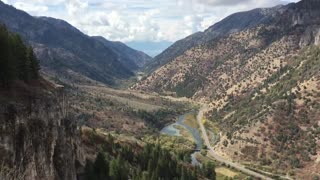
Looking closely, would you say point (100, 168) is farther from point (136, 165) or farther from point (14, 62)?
point (14, 62)

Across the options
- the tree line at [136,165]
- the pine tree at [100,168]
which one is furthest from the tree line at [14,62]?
the tree line at [136,165]

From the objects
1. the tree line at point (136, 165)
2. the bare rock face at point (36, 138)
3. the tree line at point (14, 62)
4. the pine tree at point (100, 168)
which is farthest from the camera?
the tree line at point (136, 165)

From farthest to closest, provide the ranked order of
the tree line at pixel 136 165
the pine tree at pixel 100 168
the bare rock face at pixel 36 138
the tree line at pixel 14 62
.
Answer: the tree line at pixel 136 165, the pine tree at pixel 100 168, the tree line at pixel 14 62, the bare rock face at pixel 36 138

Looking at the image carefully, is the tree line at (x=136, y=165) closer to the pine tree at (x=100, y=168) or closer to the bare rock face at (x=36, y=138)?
the pine tree at (x=100, y=168)

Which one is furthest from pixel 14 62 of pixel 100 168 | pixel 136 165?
pixel 136 165

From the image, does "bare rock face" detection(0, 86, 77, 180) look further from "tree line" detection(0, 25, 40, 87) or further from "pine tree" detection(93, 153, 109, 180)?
"pine tree" detection(93, 153, 109, 180)

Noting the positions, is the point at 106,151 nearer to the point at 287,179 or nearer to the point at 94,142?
the point at 94,142

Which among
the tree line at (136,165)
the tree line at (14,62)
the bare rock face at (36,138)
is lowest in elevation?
the tree line at (136,165)
